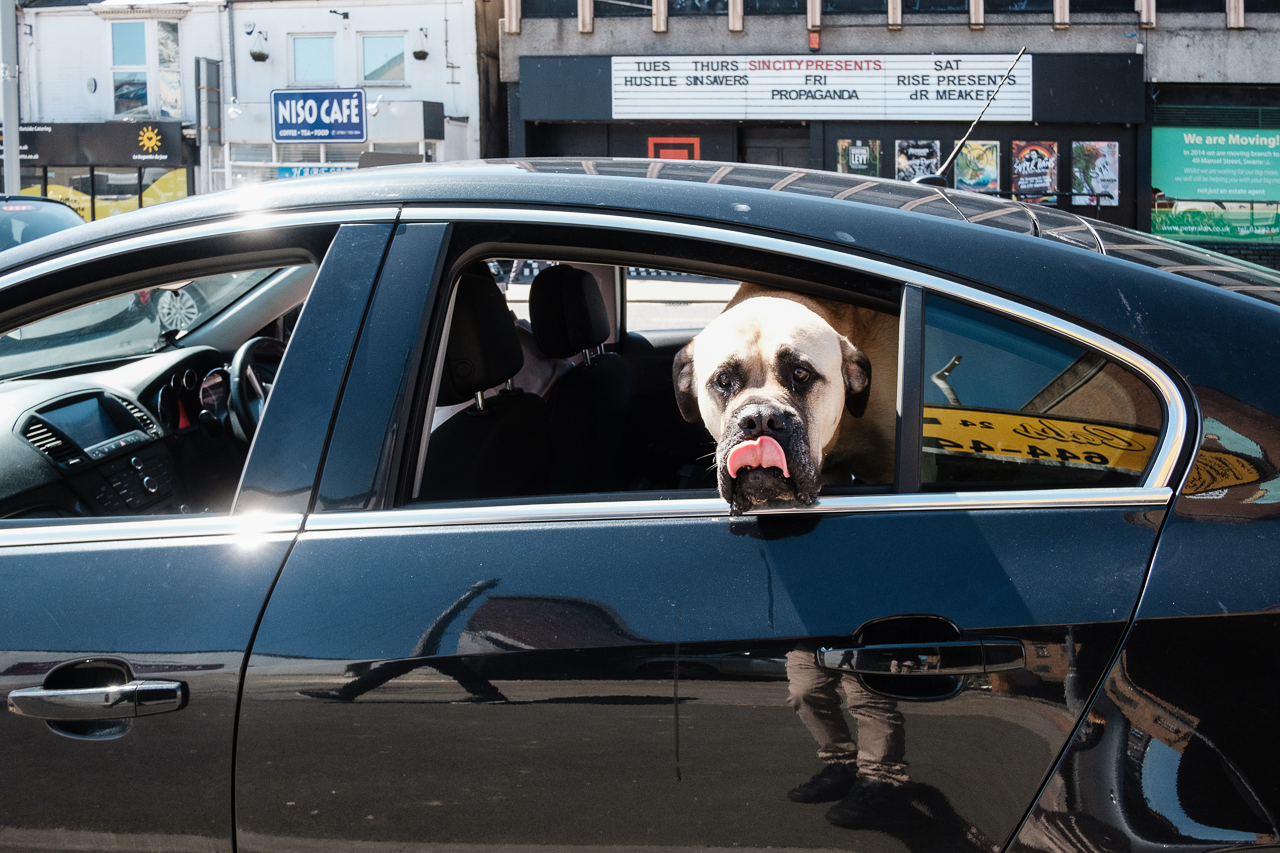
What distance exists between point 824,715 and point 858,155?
783 inches

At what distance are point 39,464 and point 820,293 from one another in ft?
5.40

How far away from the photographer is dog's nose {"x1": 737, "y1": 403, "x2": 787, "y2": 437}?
1638mm

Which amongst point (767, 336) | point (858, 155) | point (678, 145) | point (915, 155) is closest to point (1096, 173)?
point (915, 155)

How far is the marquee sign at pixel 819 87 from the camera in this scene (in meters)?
19.5

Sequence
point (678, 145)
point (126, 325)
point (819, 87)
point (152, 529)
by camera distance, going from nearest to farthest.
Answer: point (152, 529), point (126, 325), point (819, 87), point (678, 145)

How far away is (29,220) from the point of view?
5.40 meters

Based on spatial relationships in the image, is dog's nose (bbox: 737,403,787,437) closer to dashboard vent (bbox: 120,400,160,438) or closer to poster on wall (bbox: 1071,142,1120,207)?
dashboard vent (bbox: 120,400,160,438)

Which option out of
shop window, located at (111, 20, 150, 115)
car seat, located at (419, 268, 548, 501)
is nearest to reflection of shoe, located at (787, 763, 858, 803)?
car seat, located at (419, 268, 548, 501)

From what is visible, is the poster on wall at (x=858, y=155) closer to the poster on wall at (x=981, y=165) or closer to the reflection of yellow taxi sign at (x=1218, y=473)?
the poster on wall at (x=981, y=165)

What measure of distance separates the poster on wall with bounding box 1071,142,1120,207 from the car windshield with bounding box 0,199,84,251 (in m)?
18.1

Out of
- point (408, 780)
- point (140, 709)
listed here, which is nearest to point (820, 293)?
point (408, 780)

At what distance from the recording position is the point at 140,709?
59.7 inches

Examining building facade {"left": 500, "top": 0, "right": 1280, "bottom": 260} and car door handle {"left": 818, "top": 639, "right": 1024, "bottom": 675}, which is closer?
car door handle {"left": 818, "top": 639, "right": 1024, "bottom": 675}

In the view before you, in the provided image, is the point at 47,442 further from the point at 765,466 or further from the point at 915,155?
the point at 915,155
